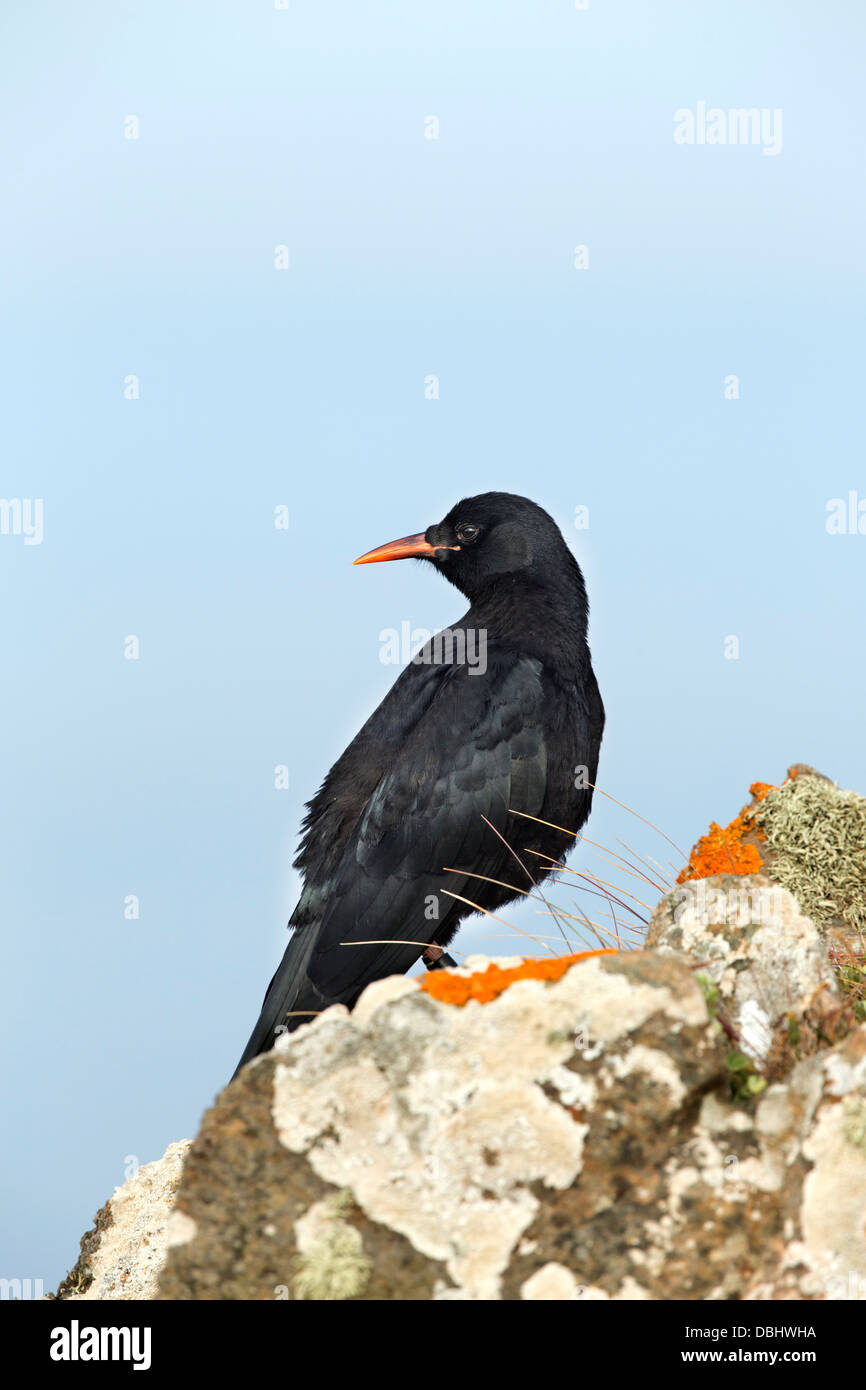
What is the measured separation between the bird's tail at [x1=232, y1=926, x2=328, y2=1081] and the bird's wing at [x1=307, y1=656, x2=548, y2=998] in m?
0.08

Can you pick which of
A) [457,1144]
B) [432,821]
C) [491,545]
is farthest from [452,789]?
[457,1144]

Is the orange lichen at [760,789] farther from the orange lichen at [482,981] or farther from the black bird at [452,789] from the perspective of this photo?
the orange lichen at [482,981]

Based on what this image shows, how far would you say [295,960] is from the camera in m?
6.57

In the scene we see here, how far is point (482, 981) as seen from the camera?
3.46 metres

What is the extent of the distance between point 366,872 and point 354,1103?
127 inches

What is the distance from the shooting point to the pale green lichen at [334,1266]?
3.12 metres

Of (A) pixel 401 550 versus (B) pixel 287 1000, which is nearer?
(B) pixel 287 1000

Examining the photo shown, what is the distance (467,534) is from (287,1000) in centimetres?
302

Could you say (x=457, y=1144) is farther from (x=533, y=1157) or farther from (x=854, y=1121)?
(x=854, y=1121)

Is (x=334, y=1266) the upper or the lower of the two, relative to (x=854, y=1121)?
lower

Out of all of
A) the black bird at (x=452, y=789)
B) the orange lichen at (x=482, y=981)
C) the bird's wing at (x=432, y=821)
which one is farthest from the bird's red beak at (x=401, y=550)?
the orange lichen at (x=482, y=981)

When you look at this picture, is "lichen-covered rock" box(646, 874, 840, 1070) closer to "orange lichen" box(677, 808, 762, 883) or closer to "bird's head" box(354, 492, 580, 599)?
"orange lichen" box(677, 808, 762, 883)
